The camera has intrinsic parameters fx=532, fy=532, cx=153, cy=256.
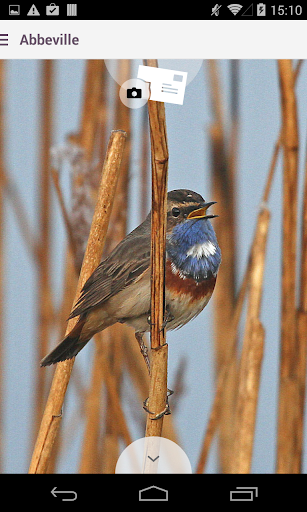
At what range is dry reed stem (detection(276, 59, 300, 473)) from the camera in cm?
134

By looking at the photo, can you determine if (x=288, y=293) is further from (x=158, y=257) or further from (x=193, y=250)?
(x=158, y=257)

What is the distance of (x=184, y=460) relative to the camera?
4.83ft

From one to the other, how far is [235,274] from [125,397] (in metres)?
0.60

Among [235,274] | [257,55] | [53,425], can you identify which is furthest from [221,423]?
[257,55]

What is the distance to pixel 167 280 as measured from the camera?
1342mm

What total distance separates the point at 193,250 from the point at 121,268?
0.23 meters

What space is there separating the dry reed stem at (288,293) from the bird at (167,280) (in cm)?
19

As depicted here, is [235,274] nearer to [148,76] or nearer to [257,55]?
[257,55]

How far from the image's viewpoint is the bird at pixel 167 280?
4.40ft

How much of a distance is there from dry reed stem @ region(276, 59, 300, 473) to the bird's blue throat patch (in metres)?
0.19
